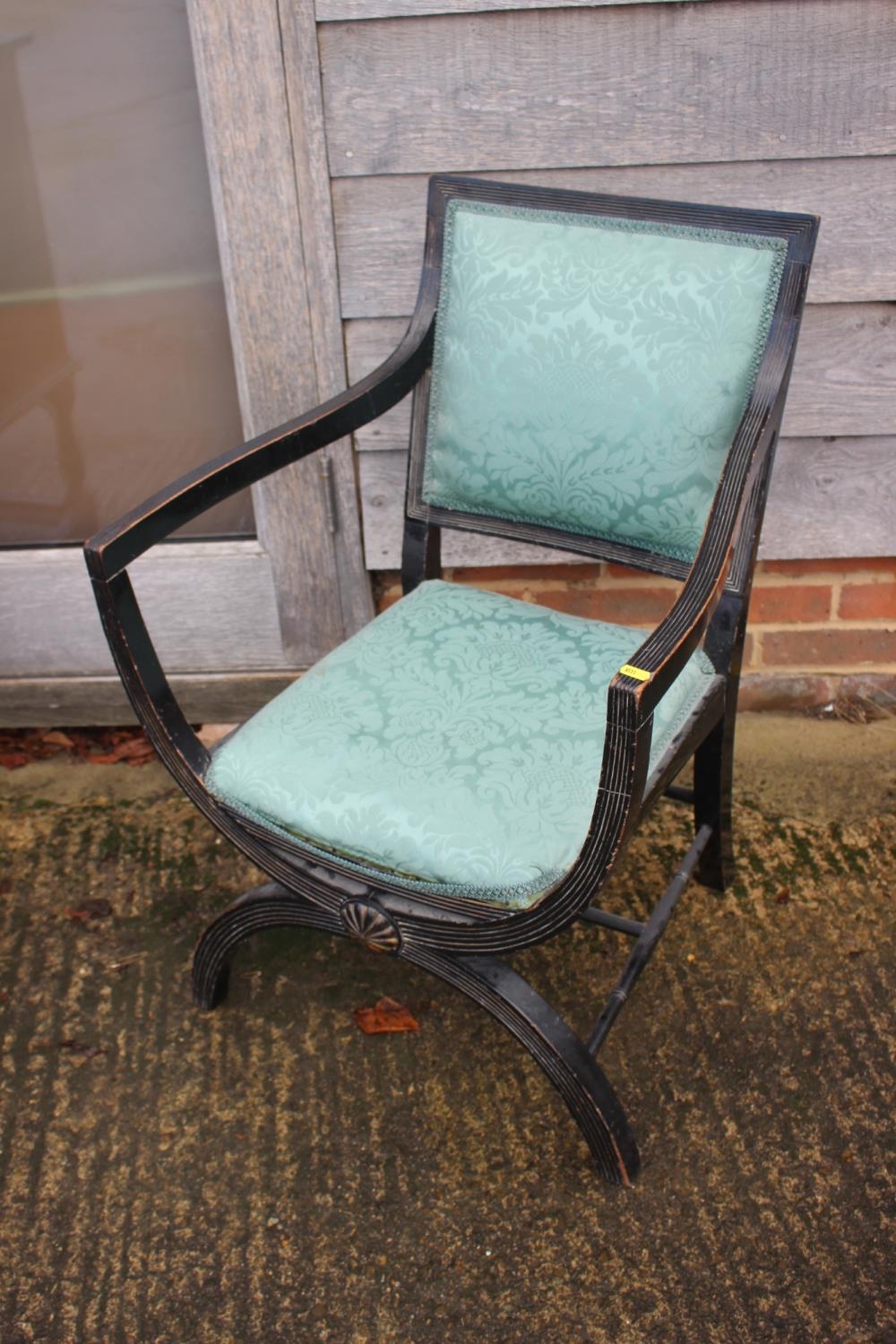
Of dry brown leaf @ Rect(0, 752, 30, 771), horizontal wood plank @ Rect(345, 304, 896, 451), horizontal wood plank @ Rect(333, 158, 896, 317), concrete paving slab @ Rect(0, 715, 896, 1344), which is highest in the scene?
horizontal wood plank @ Rect(333, 158, 896, 317)

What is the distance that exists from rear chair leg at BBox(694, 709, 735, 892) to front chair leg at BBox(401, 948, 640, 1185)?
1.58 feet

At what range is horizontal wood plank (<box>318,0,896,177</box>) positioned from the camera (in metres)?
1.66

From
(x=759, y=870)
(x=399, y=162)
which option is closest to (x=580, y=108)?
(x=399, y=162)

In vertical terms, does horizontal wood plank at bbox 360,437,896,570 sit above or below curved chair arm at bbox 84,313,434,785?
below

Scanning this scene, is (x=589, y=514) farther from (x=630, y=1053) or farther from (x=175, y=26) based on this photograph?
(x=175, y=26)

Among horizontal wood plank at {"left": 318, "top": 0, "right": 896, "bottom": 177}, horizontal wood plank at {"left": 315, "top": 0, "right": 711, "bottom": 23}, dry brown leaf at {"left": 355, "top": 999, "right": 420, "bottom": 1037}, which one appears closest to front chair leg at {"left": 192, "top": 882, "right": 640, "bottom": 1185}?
dry brown leaf at {"left": 355, "top": 999, "right": 420, "bottom": 1037}

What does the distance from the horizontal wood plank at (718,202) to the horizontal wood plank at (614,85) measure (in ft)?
0.07

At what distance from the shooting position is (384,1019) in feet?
5.57

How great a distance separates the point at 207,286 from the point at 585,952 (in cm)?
124

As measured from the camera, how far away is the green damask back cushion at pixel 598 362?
1.41 m

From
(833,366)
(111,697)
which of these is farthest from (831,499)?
(111,697)

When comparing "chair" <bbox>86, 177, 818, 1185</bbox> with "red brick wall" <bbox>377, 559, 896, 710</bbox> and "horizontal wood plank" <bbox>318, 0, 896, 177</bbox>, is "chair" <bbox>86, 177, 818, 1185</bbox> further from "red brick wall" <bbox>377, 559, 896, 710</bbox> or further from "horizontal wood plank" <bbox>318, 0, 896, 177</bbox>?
"red brick wall" <bbox>377, 559, 896, 710</bbox>

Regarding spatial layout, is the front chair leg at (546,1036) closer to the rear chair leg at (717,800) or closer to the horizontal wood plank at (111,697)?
the rear chair leg at (717,800)

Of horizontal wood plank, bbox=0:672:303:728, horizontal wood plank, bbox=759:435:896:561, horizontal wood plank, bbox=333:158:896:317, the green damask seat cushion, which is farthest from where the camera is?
horizontal wood plank, bbox=0:672:303:728
